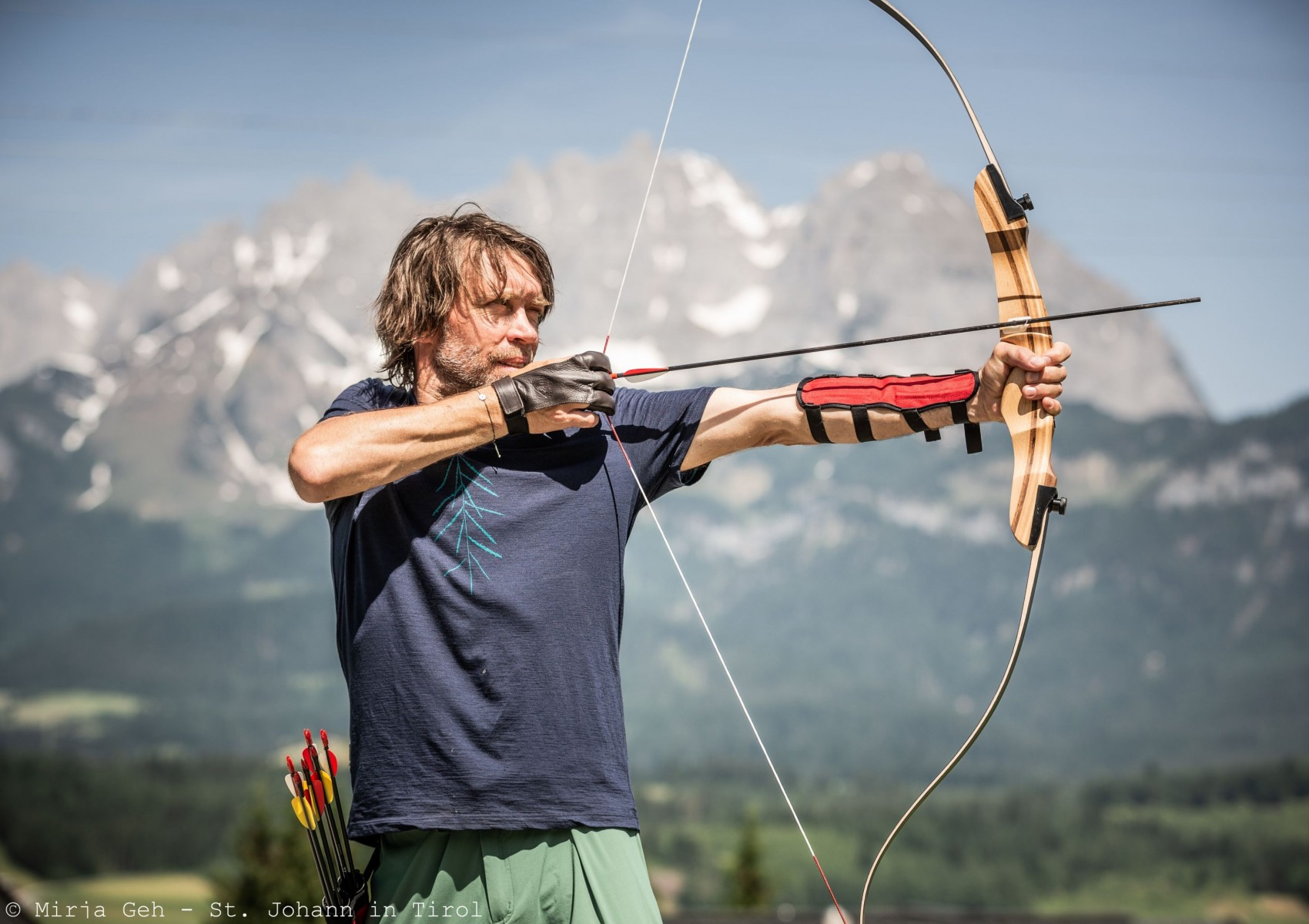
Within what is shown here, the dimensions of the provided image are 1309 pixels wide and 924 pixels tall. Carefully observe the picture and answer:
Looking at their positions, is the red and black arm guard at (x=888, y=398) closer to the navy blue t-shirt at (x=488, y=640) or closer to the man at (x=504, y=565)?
the man at (x=504, y=565)

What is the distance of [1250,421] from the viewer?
45.3 m

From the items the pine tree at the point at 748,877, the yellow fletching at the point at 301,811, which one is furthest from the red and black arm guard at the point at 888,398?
the pine tree at the point at 748,877

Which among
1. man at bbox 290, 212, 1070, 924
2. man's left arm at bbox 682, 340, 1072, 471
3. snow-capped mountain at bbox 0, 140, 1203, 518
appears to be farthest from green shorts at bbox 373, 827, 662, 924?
snow-capped mountain at bbox 0, 140, 1203, 518

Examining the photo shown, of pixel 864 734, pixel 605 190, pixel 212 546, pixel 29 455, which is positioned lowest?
pixel 864 734

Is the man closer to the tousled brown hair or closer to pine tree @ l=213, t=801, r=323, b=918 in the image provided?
the tousled brown hair

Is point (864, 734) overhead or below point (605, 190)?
below

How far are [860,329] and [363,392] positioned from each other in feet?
160

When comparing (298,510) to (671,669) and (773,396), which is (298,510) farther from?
(773,396)

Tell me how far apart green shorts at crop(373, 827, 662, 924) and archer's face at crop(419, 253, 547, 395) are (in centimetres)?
61

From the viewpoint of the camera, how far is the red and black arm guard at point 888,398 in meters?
1.58

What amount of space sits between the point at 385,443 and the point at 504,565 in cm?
21

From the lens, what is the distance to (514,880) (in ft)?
4.36

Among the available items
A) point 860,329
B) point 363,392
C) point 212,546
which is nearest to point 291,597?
point 212,546

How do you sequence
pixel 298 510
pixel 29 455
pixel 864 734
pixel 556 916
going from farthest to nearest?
pixel 298 510
pixel 29 455
pixel 864 734
pixel 556 916
